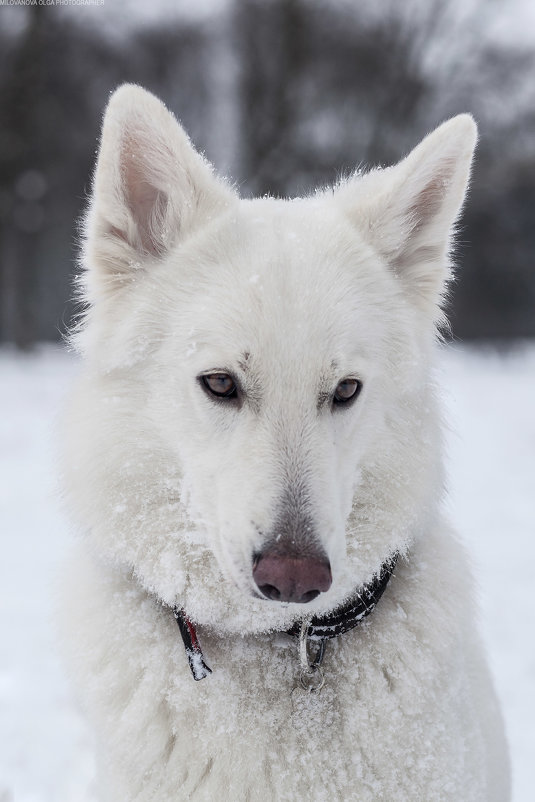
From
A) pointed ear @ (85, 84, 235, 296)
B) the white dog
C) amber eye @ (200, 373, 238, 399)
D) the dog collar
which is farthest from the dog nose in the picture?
pointed ear @ (85, 84, 235, 296)

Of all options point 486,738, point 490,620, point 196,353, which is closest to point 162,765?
point 486,738

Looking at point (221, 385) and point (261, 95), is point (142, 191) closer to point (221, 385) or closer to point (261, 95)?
point (221, 385)

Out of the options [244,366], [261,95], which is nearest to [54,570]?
[244,366]

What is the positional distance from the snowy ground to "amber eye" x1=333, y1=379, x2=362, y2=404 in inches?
20.5

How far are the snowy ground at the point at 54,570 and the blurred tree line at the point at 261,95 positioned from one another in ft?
22.8

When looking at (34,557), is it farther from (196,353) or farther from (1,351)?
(1,351)

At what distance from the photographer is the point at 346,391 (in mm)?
2303

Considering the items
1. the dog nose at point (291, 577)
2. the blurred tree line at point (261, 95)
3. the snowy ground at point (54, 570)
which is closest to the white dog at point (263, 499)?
the dog nose at point (291, 577)

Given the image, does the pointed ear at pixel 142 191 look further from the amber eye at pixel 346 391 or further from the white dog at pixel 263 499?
the amber eye at pixel 346 391

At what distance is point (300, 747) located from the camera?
6.94 feet

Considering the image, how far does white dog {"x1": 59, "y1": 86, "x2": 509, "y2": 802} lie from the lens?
6.89 feet

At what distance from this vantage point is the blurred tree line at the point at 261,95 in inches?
685

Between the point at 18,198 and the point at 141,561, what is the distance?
60.4 ft

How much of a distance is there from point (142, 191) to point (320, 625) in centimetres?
154
